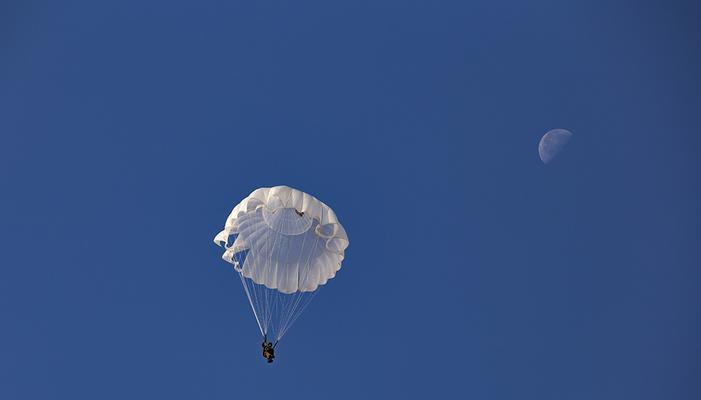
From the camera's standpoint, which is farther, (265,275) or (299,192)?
(265,275)

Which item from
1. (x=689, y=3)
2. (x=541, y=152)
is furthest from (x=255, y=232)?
(x=689, y=3)

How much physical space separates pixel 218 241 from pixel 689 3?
16017 cm

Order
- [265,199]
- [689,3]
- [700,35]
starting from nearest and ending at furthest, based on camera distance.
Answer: [265,199] → [700,35] → [689,3]

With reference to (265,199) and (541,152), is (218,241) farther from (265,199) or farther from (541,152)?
(541,152)

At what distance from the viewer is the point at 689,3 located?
503 feet

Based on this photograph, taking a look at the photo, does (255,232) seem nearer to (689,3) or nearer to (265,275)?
(265,275)

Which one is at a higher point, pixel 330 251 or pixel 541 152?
pixel 541 152

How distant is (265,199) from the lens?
77.6ft

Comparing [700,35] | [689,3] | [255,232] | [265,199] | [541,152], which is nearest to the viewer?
[265,199]

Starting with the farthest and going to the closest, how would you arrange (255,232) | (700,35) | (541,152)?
1. (700,35)
2. (541,152)
3. (255,232)

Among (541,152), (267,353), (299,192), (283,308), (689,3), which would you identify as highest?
(689,3)

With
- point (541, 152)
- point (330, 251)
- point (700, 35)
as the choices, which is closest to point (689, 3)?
point (700, 35)

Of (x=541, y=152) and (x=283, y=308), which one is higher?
(x=541, y=152)

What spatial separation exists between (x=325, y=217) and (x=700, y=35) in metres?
121
